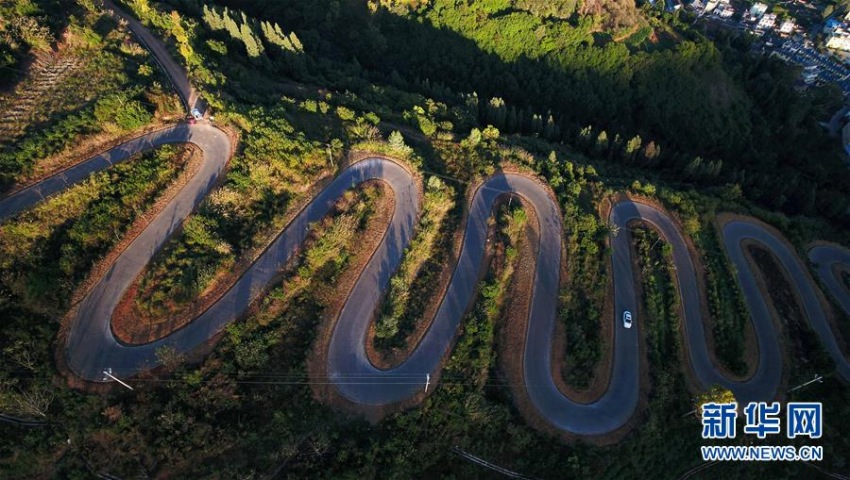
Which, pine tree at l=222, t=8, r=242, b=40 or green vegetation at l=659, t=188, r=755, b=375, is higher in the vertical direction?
pine tree at l=222, t=8, r=242, b=40

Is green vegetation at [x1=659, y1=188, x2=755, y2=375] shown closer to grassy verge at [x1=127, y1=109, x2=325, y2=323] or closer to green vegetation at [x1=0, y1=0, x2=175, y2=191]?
grassy verge at [x1=127, y1=109, x2=325, y2=323]

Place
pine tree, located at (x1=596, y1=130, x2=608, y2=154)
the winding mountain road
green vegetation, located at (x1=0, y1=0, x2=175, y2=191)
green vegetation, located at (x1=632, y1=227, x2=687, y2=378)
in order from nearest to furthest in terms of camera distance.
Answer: the winding mountain road, green vegetation, located at (x1=0, y1=0, x2=175, y2=191), green vegetation, located at (x1=632, y1=227, x2=687, y2=378), pine tree, located at (x1=596, y1=130, x2=608, y2=154)

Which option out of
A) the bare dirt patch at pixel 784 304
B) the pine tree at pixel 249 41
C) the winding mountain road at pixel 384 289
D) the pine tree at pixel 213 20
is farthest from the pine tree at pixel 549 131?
the pine tree at pixel 213 20

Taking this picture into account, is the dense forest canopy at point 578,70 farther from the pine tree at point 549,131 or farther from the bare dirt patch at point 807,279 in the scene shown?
the bare dirt patch at point 807,279

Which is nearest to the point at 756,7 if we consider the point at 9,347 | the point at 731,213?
the point at 731,213

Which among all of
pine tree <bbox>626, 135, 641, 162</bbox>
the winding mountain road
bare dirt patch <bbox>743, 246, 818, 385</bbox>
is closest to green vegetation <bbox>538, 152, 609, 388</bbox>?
the winding mountain road

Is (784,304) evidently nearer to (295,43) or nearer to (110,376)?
(110,376)

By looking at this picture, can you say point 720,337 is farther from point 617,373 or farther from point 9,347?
point 9,347
